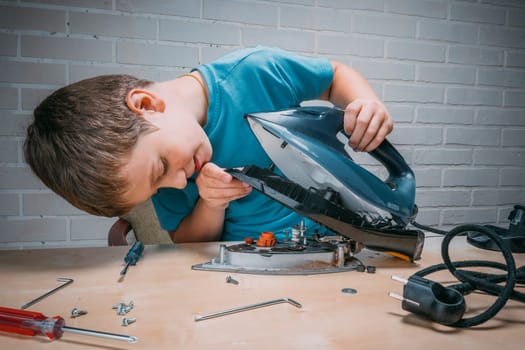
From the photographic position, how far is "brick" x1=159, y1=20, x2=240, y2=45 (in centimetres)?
130

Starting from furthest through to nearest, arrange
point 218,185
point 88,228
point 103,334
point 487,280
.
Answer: point 88,228, point 218,185, point 487,280, point 103,334

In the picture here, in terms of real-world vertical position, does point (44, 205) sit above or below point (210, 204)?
below

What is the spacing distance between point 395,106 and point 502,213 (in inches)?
27.9

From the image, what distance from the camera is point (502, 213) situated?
68.1 inches

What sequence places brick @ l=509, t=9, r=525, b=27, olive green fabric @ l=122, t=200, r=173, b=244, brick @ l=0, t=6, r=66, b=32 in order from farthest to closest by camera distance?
brick @ l=509, t=9, r=525, b=27
brick @ l=0, t=6, r=66, b=32
olive green fabric @ l=122, t=200, r=173, b=244

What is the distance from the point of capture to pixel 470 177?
1.67 meters

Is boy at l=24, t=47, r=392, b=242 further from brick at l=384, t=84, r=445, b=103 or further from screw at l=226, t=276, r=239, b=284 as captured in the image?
brick at l=384, t=84, r=445, b=103

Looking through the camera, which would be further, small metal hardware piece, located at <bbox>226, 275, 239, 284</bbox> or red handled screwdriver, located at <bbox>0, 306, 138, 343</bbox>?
small metal hardware piece, located at <bbox>226, 275, 239, 284</bbox>

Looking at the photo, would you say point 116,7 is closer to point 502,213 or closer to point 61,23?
point 61,23

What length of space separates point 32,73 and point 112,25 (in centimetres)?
29

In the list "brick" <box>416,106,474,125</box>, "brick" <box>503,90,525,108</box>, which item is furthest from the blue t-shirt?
"brick" <box>503,90,525,108</box>

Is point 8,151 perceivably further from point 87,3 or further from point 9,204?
point 87,3

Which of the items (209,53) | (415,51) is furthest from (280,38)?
(415,51)

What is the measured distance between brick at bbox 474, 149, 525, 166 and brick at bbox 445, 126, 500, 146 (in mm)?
35
